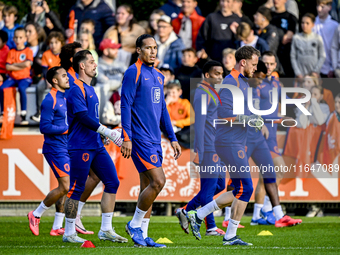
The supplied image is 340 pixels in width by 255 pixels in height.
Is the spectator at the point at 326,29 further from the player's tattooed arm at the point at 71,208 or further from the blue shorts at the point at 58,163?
the player's tattooed arm at the point at 71,208

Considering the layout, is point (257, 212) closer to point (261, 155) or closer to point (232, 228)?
point (261, 155)

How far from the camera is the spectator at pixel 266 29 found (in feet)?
47.1

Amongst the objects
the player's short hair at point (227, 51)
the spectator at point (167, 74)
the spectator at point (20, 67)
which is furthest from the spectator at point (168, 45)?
the spectator at point (20, 67)

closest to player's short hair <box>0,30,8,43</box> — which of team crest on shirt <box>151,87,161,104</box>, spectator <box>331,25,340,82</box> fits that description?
spectator <box>331,25,340,82</box>

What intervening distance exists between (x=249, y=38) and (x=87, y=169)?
7.05 m

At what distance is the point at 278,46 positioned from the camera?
14586 mm

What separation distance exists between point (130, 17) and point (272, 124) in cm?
561

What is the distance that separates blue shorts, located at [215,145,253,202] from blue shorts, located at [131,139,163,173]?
0.96m

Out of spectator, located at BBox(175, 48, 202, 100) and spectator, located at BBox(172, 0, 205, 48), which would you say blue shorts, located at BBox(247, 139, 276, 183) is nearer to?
spectator, located at BBox(175, 48, 202, 100)

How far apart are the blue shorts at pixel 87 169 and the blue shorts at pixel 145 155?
975 mm

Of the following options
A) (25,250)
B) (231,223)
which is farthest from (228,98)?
(25,250)

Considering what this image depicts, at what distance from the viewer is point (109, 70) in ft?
47.6

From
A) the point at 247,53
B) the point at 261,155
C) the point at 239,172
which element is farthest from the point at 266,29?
the point at 239,172

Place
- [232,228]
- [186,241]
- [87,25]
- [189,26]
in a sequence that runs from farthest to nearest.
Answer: [189,26], [87,25], [186,241], [232,228]
